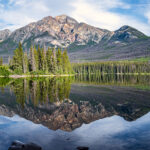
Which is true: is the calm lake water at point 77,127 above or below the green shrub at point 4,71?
below

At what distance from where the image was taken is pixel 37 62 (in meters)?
97.4

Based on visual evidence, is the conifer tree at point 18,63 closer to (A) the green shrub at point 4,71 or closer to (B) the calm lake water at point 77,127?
(A) the green shrub at point 4,71

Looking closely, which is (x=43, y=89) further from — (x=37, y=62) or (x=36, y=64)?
(x=37, y=62)

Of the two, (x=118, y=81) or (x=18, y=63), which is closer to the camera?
(x=118, y=81)

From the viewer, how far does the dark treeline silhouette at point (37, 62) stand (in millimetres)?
90875

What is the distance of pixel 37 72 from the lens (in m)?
92.4

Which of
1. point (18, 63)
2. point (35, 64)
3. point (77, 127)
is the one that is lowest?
→ point (77, 127)

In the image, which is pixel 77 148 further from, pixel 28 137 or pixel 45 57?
pixel 45 57

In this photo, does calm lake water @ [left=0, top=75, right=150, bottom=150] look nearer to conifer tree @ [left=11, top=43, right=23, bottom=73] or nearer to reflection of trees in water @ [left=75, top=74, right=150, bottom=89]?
reflection of trees in water @ [left=75, top=74, right=150, bottom=89]

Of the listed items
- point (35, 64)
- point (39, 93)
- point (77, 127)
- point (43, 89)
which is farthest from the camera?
point (35, 64)

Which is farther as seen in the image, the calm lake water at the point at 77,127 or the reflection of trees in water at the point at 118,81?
the reflection of trees in water at the point at 118,81


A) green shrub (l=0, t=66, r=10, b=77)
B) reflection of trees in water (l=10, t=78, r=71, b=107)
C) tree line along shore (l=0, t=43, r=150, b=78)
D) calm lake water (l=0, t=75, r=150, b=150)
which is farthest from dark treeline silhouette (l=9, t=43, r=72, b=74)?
calm lake water (l=0, t=75, r=150, b=150)

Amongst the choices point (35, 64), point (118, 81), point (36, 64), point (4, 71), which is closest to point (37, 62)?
point (36, 64)

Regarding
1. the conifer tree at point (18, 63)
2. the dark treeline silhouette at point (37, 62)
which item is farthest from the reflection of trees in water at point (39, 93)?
the dark treeline silhouette at point (37, 62)
